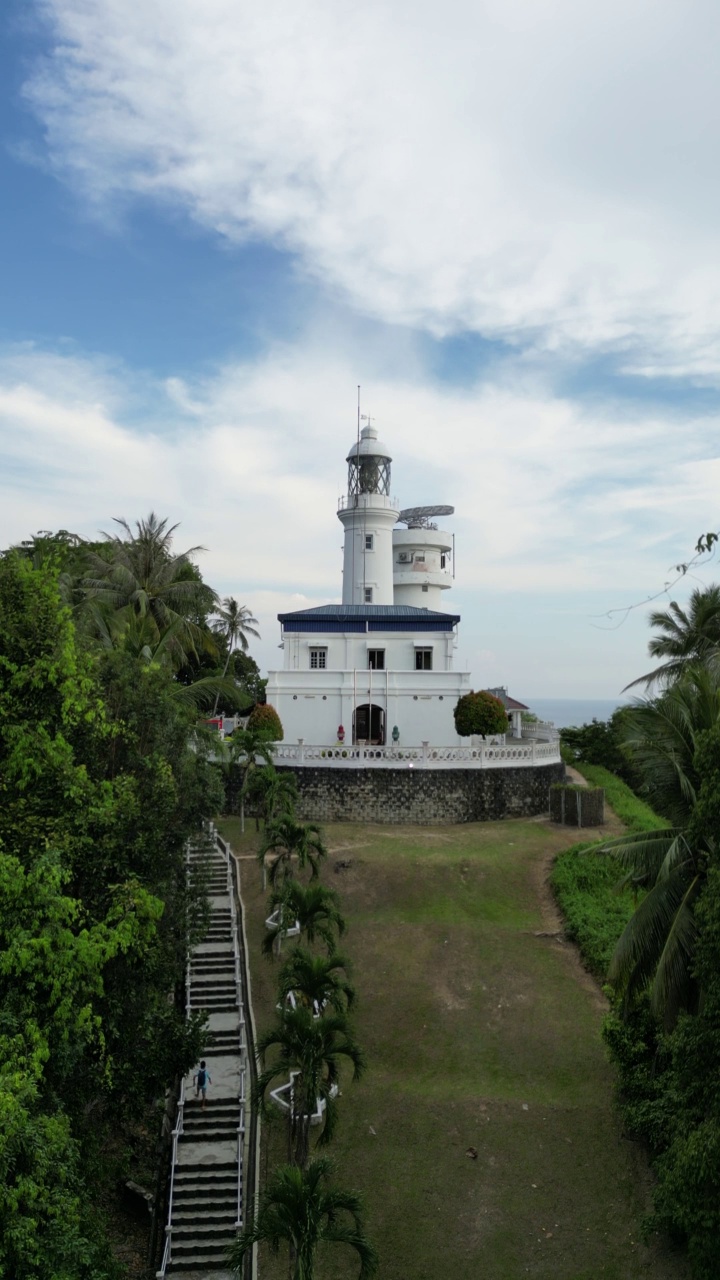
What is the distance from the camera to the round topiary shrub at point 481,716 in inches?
1359

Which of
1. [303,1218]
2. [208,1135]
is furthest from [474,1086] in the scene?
[303,1218]

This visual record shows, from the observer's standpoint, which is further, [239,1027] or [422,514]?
[422,514]

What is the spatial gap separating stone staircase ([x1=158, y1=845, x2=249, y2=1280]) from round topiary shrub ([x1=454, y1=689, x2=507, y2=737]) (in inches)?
523

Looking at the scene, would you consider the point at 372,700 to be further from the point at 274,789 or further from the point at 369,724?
the point at 274,789

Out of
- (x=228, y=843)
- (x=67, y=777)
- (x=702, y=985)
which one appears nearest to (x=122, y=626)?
(x=228, y=843)

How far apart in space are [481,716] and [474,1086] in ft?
55.6

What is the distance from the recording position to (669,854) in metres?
13.8

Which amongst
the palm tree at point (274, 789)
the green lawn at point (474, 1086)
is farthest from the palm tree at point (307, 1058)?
the palm tree at point (274, 789)

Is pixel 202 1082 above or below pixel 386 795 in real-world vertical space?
below

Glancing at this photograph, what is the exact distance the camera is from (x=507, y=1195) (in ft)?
52.8

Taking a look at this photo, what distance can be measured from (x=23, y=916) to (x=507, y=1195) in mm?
Answer: 10151

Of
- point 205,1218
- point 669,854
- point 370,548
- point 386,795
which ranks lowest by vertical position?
point 205,1218

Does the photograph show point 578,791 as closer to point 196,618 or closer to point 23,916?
point 196,618

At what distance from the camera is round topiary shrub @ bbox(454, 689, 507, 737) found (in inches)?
1359
